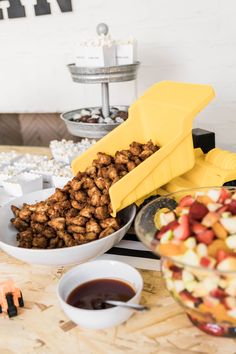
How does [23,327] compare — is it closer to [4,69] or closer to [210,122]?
[210,122]

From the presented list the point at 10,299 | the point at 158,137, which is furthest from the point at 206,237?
the point at 158,137

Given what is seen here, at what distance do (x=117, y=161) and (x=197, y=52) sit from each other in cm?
128

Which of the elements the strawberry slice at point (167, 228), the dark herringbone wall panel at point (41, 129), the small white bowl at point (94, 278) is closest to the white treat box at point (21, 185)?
the small white bowl at point (94, 278)

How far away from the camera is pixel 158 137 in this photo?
3.56ft

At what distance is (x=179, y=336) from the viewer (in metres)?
0.68

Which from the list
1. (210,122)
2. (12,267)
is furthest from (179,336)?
(210,122)

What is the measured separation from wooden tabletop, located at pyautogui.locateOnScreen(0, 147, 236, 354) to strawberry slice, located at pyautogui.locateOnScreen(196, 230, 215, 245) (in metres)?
0.19

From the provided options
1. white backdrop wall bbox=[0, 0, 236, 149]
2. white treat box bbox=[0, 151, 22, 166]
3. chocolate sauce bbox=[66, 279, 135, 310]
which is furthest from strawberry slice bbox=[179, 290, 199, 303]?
white backdrop wall bbox=[0, 0, 236, 149]

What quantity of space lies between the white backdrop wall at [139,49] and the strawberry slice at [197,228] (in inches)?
63.3

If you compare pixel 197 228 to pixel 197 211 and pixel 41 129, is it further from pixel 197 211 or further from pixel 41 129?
pixel 41 129

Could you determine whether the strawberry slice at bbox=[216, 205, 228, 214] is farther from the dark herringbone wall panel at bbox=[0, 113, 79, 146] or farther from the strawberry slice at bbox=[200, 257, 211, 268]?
the dark herringbone wall panel at bbox=[0, 113, 79, 146]

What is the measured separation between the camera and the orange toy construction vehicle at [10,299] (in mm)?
759

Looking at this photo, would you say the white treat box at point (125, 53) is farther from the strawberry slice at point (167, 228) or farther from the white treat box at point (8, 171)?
the strawberry slice at point (167, 228)

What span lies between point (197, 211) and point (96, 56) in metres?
0.82
